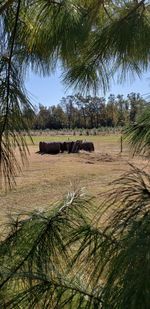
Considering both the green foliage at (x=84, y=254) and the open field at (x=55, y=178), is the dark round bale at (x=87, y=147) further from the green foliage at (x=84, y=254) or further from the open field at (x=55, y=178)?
the green foliage at (x=84, y=254)

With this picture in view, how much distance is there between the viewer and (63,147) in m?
22.6

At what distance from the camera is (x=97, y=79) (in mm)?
1699

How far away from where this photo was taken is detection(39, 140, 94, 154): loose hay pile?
2181cm

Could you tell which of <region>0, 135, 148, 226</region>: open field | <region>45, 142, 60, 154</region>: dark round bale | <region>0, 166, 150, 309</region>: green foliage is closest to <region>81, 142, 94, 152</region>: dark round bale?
<region>45, 142, 60, 154</region>: dark round bale

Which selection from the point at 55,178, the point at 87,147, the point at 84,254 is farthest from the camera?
the point at 87,147

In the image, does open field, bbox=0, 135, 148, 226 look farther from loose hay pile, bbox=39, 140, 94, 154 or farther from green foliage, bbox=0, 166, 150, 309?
green foliage, bbox=0, 166, 150, 309

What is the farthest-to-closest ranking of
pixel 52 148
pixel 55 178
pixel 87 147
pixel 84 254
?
pixel 87 147 → pixel 52 148 → pixel 55 178 → pixel 84 254

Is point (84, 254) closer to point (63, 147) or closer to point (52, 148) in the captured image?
point (52, 148)

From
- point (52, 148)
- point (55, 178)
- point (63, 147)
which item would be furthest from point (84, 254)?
point (63, 147)

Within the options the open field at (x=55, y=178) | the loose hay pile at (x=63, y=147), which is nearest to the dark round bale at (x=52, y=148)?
the loose hay pile at (x=63, y=147)

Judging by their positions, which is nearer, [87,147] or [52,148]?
[52,148]

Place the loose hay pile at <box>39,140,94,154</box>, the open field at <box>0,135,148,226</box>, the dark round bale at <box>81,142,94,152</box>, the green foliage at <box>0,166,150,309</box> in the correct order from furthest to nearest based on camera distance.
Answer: the dark round bale at <box>81,142,94,152</box>, the loose hay pile at <box>39,140,94,154</box>, the open field at <box>0,135,148,226</box>, the green foliage at <box>0,166,150,309</box>

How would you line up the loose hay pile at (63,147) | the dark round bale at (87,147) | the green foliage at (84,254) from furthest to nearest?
the dark round bale at (87,147) → the loose hay pile at (63,147) → the green foliage at (84,254)

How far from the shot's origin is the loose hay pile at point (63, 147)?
71.5 ft
